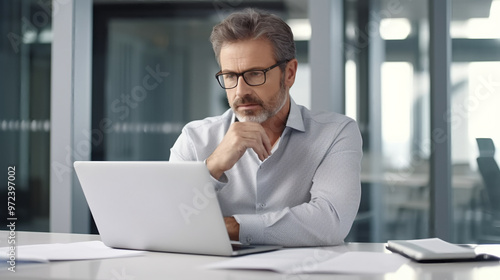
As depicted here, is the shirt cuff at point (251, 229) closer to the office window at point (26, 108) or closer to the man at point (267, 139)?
the man at point (267, 139)

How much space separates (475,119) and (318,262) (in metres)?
2.10

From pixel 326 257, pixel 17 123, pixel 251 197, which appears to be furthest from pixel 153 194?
pixel 17 123

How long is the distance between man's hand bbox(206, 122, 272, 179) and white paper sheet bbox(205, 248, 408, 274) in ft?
1.49

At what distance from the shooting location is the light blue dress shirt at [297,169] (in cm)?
189

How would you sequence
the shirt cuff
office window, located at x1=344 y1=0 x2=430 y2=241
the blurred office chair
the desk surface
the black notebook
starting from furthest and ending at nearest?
office window, located at x1=344 y1=0 x2=430 y2=241 < the blurred office chair < the shirt cuff < the black notebook < the desk surface

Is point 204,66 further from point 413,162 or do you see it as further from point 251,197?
point 251,197

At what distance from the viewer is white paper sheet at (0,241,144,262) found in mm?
1401

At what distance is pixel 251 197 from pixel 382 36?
159cm

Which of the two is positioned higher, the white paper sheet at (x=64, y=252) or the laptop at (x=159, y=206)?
the laptop at (x=159, y=206)

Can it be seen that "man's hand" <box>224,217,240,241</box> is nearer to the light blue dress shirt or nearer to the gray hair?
the light blue dress shirt

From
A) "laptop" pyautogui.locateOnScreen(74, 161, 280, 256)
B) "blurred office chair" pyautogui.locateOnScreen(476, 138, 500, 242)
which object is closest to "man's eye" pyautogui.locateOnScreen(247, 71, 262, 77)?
"laptop" pyautogui.locateOnScreen(74, 161, 280, 256)

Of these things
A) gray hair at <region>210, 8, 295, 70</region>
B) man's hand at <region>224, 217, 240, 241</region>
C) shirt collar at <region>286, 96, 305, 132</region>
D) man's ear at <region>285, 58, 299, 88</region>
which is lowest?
man's hand at <region>224, 217, 240, 241</region>

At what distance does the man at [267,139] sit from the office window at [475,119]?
120 cm

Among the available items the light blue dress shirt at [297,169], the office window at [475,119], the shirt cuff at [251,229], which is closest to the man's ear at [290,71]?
the light blue dress shirt at [297,169]
